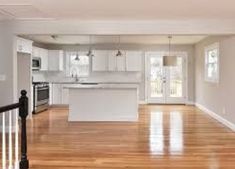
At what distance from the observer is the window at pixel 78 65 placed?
13484 millimetres

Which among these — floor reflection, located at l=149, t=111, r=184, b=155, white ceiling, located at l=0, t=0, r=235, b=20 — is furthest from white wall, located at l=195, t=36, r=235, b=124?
white ceiling, located at l=0, t=0, r=235, b=20

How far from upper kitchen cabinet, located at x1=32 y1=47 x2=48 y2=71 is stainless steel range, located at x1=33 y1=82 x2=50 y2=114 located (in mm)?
844

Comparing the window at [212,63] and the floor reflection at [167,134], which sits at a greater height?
the window at [212,63]

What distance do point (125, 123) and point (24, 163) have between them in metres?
4.56

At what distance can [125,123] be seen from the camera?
8719mm

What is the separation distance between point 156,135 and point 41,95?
17.0 feet

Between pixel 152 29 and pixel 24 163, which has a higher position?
pixel 152 29

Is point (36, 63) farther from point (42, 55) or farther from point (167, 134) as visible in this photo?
point (167, 134)

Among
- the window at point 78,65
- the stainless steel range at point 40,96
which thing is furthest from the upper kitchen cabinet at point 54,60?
the stainless steel range at point 40,96

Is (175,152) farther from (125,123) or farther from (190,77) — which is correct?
(190,77)

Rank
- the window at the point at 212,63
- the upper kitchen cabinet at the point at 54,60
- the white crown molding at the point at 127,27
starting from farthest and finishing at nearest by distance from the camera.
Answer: the upper kitchen cabinet at the point at 54,60 → the window at the point at 212,63 → the white crown molding at the point at 127,27

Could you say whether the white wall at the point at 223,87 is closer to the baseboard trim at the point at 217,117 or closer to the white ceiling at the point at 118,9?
the baseboard trim at the point at 217,117

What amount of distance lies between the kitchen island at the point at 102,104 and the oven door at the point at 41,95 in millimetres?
1934

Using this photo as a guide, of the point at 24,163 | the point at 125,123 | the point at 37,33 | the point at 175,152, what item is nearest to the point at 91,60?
the point at 125,123
